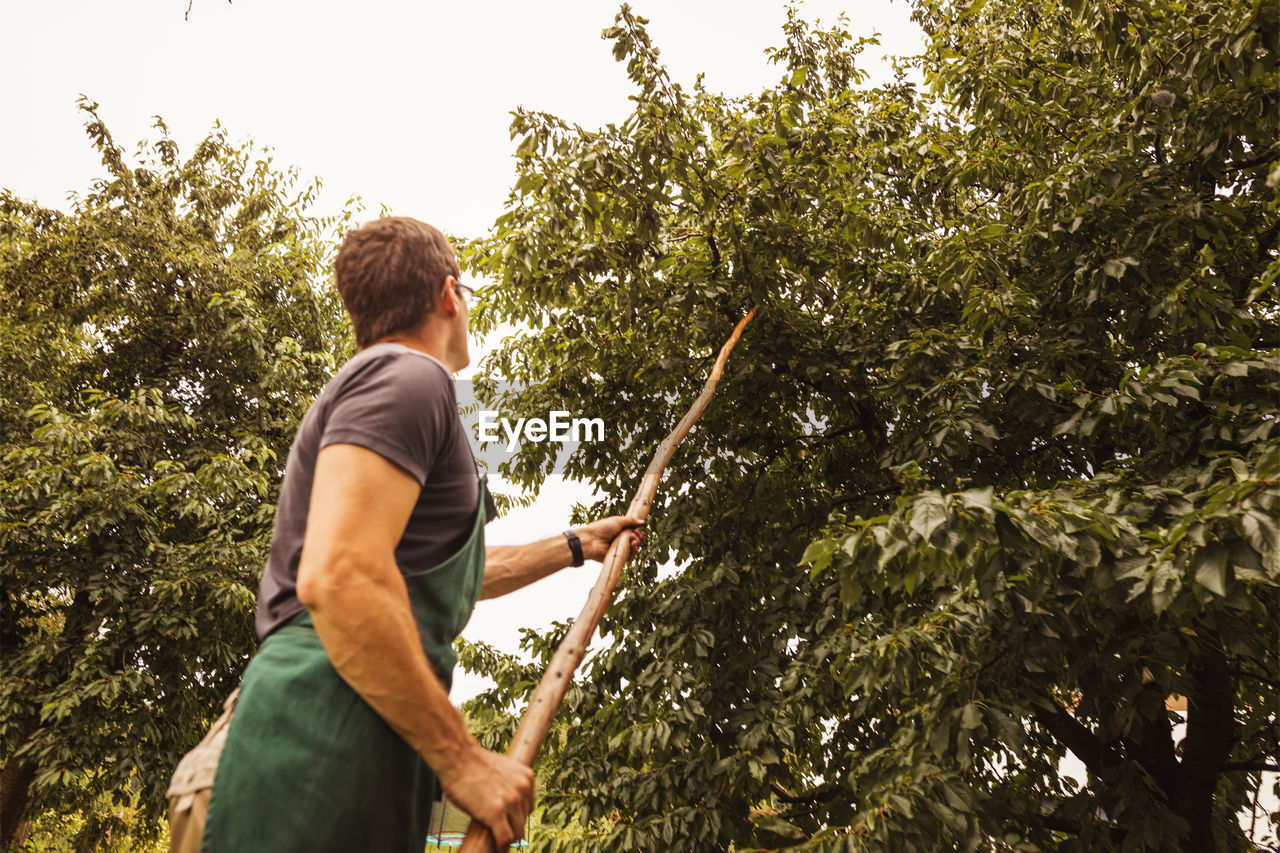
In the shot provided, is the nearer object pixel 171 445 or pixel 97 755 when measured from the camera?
pixel 97 755

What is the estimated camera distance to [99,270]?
952cm

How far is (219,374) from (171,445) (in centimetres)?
120

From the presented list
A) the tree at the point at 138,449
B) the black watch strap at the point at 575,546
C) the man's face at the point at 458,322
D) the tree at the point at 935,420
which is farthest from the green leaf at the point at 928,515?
the tree at the point at 138,449

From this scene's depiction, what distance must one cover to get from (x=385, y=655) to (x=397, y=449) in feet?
0.92

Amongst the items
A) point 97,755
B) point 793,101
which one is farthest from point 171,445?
point 793,101

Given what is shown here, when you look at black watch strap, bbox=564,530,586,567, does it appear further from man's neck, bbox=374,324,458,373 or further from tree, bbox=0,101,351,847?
tree, bbox=0,101,351,847

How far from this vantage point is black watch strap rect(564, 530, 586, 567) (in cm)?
222

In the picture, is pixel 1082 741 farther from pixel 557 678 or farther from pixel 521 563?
pixel 557 678

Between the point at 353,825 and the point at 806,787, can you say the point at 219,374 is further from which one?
the point at 353,825

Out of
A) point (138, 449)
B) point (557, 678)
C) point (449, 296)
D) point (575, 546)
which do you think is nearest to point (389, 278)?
point (449, 296)

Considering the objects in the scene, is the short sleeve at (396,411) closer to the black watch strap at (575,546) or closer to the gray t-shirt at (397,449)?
the gray t-shirt at (397,449)

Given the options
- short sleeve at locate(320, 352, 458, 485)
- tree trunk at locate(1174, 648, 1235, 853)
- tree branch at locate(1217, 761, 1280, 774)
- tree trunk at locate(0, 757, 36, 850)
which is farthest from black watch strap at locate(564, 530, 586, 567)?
tree trunk at locate(0, 757, 36, 850)

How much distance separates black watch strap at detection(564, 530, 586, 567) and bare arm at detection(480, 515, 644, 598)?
0.05 feet

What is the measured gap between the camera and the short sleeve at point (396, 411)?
3.81 ft
